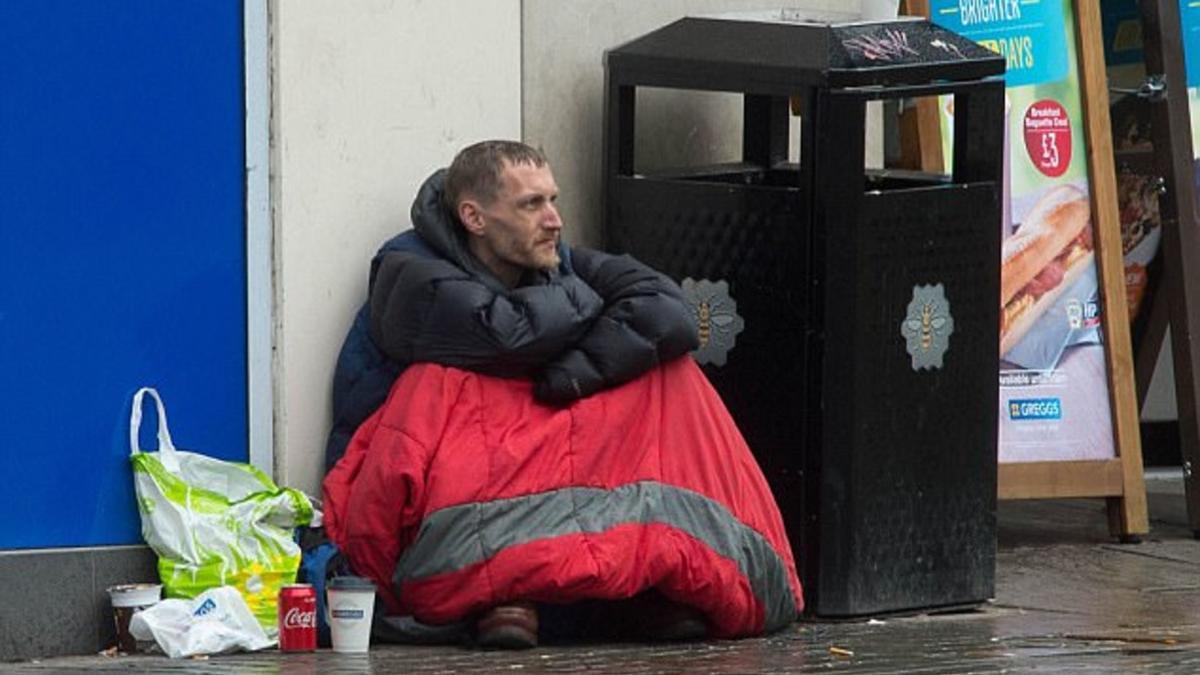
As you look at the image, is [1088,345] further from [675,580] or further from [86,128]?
[86,128]

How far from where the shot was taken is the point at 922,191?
6.98m

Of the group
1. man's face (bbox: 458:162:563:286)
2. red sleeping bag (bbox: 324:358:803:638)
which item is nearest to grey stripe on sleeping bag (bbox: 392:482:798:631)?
red sleeping bag (bbox: 324:358:803:638)

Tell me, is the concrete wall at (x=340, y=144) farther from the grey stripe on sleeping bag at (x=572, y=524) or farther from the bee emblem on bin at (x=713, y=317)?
the bee emblem on bin at (x=713, y=317)

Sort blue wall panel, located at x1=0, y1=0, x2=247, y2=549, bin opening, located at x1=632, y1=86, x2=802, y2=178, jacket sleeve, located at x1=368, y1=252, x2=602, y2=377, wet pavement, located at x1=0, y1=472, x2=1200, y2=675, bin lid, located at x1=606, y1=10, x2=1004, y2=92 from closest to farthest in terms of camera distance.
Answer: wet pavement, located at x1=0, y1=472, x2=1200, y2=675 < blue wall panel, located at x1=0, y1=0, x2=247, y2=549 < jacket sleeve, located at x1=368, y1=252, x2=602, y2=377 < bin lid, located at x1=606, y1=10, x2=1004, y2=92 < bin opening, located at x1=632, y1=86, x2=802, y2=178

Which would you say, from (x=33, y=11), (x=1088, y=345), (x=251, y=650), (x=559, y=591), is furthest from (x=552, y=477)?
(x=1088, y=345)

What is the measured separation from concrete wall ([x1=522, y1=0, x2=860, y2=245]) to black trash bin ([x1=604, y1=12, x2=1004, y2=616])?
0.39 ft

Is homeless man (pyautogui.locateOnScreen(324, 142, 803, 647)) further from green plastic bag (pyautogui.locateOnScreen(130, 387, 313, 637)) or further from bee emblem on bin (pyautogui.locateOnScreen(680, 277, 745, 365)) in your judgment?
bee emblem on bin (pyautogui.locateOnScreen(680, 277, 745, 365))

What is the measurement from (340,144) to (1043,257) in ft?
8.22

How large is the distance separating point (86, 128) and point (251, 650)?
1.26 metres

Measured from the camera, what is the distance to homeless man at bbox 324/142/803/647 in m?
6.32

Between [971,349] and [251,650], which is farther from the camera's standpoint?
[971,349]

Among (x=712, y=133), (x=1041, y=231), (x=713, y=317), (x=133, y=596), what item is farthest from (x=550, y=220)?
(x=1041, y=231)

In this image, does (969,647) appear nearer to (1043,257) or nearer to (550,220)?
(550,220)

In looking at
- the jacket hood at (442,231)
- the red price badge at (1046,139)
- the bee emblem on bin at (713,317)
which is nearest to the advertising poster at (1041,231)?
the red price badge at (1046,139)
